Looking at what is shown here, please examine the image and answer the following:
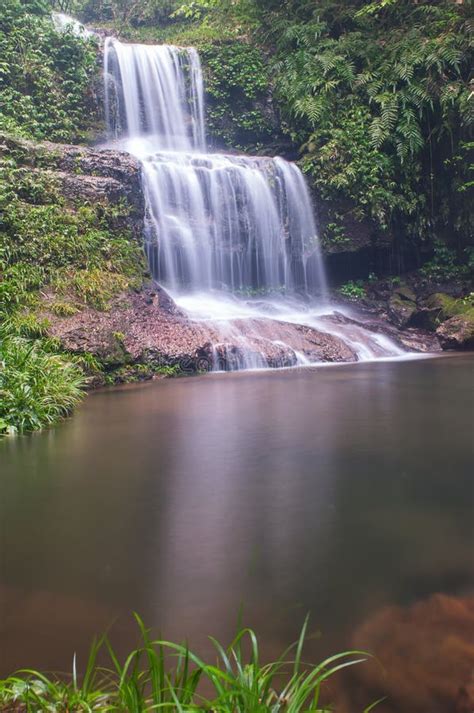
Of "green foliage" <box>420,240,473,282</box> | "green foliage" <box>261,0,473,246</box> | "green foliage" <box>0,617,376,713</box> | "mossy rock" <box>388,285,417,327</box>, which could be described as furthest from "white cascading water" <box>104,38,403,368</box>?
"green foliage" <box>0,617,376,713</box>

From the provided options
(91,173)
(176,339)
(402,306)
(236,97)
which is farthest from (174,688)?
(236,97)

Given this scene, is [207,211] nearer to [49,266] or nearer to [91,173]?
[91,173]

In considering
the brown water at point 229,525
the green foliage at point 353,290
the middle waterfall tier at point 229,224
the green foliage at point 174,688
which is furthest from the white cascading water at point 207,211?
the green foliage at point 174,688

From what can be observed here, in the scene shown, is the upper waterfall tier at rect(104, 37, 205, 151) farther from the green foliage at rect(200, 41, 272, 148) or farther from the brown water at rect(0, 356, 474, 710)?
the brown water at rect(0, 356, 474, 710)

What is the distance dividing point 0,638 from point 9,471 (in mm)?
2395

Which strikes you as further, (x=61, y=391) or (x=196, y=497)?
(x=61, y=391)

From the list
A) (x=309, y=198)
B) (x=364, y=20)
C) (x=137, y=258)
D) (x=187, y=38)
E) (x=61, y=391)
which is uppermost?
(x=187, y=38)

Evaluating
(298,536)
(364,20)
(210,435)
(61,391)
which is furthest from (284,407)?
(364,20)

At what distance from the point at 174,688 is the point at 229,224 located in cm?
1403

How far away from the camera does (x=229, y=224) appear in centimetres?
1479

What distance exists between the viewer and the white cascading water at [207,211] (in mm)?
13633

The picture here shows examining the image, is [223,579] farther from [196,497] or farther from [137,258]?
[137,258]

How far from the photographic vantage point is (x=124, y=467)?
4148mm

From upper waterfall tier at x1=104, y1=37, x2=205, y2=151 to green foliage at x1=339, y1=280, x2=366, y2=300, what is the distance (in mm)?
6663
